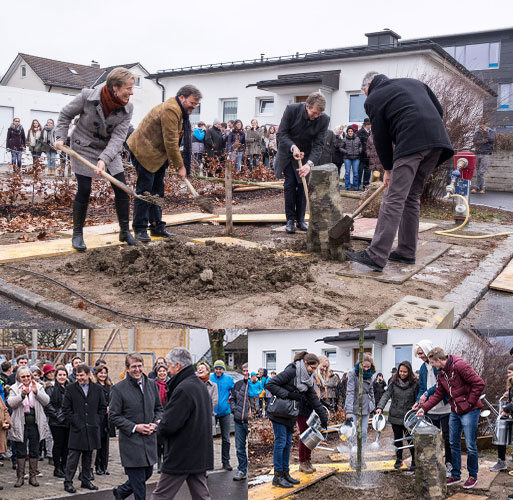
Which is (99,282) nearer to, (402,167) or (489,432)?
(402,167)

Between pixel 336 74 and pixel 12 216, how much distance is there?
1801cm

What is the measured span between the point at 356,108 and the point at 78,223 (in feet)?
65.8

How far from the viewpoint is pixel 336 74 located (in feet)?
81.1

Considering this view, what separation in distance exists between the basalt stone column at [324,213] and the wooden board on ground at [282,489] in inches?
87.2

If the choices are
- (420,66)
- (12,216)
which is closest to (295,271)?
(12,216)

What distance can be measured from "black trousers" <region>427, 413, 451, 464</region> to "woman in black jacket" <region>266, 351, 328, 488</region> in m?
1.23

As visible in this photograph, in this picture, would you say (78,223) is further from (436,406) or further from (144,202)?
(436,406)

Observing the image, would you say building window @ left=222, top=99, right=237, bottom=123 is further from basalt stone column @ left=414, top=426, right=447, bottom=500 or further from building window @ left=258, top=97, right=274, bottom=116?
basalt stone column @ left=414, top=426, right=447, bottom=500

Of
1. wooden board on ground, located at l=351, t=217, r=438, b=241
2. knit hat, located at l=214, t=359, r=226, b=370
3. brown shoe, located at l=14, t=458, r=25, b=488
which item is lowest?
brown shoe, located at l=14, t=458, r=25, b=488

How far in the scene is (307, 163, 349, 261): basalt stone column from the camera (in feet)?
20.4

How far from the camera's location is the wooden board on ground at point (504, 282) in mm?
5535

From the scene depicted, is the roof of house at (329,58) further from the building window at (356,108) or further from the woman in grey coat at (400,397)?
the woman in grey coat at (400,397)

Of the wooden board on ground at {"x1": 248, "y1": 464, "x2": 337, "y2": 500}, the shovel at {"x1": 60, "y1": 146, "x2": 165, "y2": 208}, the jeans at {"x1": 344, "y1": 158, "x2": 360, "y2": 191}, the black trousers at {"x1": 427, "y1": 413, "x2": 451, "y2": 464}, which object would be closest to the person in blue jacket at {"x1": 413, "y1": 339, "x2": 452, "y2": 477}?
the black trousers at {"x1": 427, "y1": 413, "x2": 451, "y2": 464}

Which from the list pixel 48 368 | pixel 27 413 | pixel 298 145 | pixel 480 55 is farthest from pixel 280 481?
pixel 480 55
